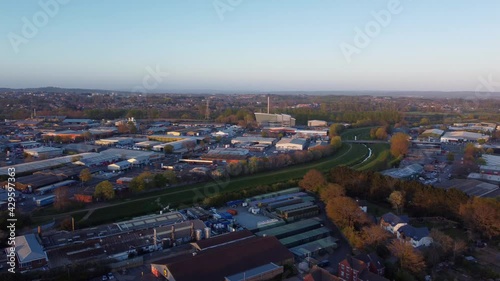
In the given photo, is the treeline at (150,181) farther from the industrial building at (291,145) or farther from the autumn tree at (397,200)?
the industrial building at (291,145)

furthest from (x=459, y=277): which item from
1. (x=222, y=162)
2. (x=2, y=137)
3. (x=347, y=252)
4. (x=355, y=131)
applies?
(x=2, y=137)

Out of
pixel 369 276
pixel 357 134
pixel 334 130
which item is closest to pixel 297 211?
pixel 369 276

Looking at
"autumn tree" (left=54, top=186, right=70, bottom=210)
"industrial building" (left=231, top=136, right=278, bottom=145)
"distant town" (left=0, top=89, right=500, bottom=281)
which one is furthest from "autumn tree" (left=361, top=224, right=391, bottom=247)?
"industrial building" (left=231, top=136, right=278, bottom=145)

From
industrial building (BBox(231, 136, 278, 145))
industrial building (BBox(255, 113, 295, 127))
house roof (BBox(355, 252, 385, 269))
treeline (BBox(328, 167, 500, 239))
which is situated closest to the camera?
house roof (BBox(355, 252, 385, 269))

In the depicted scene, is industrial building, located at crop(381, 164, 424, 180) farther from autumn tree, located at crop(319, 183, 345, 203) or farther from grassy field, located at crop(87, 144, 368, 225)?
autumn tree, located at crop(319, 183, 345, 203)

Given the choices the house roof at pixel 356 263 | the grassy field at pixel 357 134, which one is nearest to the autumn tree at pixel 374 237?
the house roof at pixel 356 263

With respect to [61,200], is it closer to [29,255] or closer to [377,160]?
[29,255]
